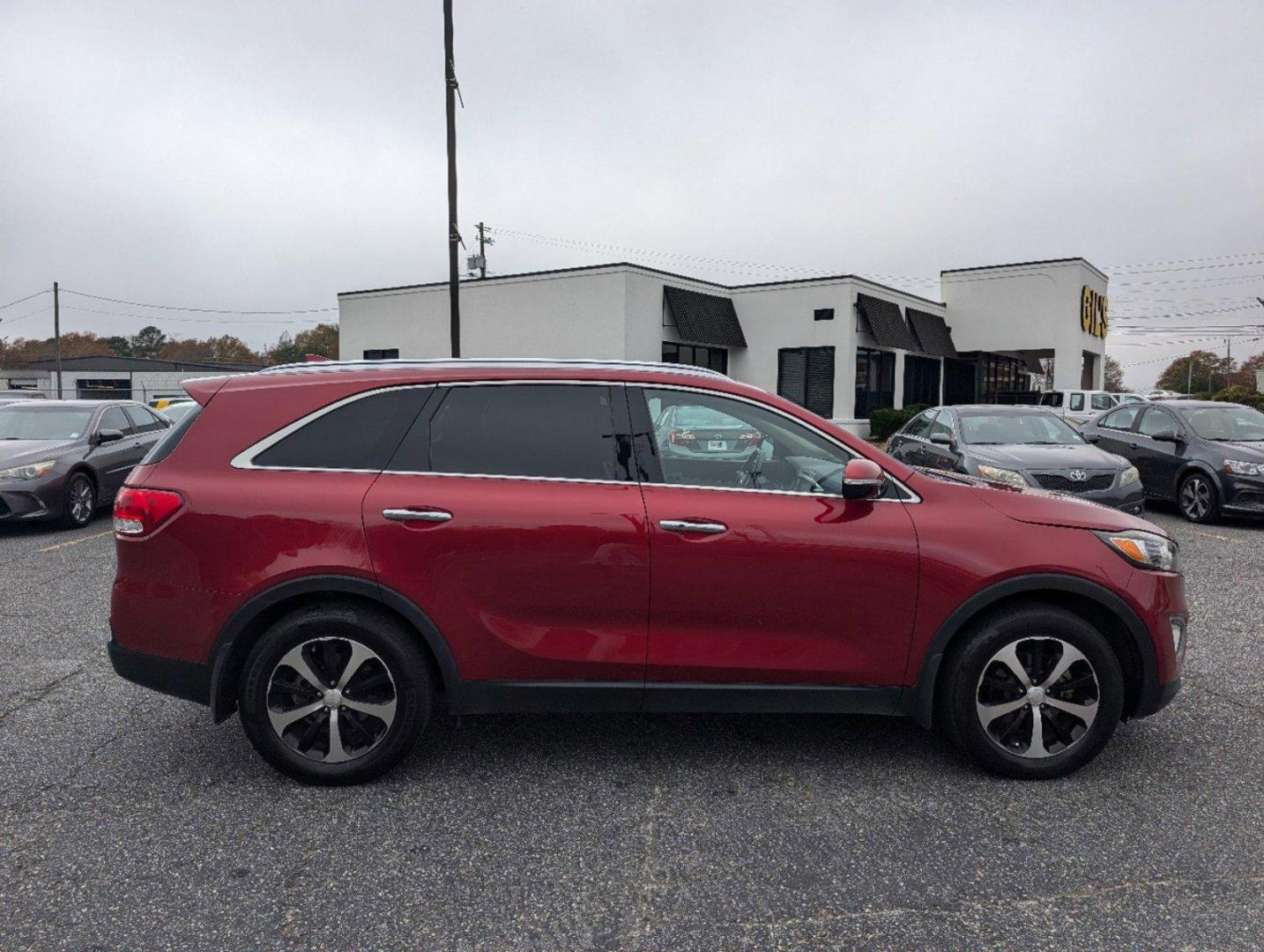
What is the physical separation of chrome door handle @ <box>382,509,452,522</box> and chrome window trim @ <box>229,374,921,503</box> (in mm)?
171

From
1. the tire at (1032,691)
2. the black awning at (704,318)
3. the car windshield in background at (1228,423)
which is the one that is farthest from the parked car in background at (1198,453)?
the black awning at (704,318)

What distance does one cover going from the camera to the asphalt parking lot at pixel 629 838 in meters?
2.60

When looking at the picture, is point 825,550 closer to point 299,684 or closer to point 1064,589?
point 1064,589

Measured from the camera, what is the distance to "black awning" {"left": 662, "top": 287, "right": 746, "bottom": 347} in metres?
26.0

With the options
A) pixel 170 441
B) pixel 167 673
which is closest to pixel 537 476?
pixel 170 441

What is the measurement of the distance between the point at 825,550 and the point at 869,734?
1182mm

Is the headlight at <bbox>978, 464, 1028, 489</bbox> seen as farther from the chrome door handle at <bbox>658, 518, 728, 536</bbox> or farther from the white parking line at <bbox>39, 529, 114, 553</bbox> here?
the white parking line at <bbox>39, 529, 114, 553</bbox>

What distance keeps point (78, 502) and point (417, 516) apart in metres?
8.90

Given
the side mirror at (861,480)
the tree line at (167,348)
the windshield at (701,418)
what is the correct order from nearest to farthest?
the side mirror at (861,480) < the windshield at (701,418) < the tree line at (167,348)

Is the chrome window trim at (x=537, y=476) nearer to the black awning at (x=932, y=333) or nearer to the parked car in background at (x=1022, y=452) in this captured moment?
the parked car in background at (x=1022, y=452)

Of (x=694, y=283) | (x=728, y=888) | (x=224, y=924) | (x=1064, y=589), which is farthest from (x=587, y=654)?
(x=694, y=283)

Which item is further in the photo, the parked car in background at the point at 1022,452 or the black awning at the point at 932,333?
the black awning at the point at 932,333

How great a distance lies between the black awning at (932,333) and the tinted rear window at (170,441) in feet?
97.7

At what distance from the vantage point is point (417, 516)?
338 centimetres
